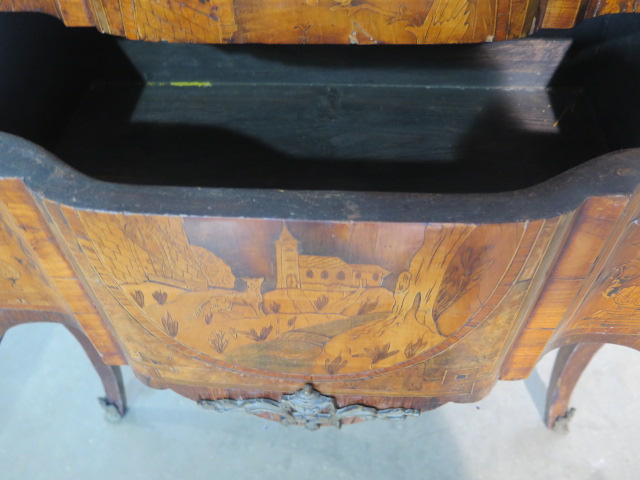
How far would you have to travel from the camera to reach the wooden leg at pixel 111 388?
1.03m

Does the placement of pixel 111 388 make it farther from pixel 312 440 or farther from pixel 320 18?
pixel 320 18

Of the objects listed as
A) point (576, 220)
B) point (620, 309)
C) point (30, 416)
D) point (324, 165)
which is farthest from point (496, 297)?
point (30, 416)

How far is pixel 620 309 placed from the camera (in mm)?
741

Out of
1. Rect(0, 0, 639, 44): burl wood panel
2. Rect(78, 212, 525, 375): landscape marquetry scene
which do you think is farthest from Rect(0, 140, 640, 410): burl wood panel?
Rect(0, 0, 639, 44): burl wood panel

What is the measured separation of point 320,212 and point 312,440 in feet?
2.22

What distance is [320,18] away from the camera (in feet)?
1.97

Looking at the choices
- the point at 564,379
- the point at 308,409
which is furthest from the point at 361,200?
the point at 564,379

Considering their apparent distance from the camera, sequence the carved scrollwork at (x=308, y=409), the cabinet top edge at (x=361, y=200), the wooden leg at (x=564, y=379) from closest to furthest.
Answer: the cabinet top edge at (x=361, y=200)
the carved scrollwork at (x=308, y=409)
the wooden leg at (x=564, y=379)

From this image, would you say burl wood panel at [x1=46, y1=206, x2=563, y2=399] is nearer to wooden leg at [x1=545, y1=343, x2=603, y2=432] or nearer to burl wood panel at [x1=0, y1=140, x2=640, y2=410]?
burl wood panel at [x1=0, y1=140, x2=640, y2=410]

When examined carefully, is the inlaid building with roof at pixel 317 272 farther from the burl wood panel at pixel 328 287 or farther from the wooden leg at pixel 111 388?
the wooden leg at pixel 111 388

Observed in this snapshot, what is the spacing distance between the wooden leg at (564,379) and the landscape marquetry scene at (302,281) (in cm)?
41

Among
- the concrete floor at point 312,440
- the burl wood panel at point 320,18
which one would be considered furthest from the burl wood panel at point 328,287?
the concrete floor at point 312,440

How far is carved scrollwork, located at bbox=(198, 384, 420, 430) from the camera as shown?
79 cm

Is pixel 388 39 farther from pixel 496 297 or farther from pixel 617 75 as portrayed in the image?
pixel 617 75
